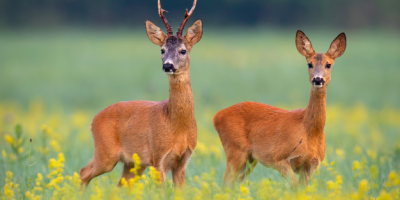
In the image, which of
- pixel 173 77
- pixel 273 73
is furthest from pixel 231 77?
pixel 173 77

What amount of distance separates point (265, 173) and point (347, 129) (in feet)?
16.3

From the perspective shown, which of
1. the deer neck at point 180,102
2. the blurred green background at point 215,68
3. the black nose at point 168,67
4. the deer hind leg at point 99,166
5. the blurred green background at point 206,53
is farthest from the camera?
the blurred green background at point 206,53

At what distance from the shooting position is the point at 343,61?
23.8 m

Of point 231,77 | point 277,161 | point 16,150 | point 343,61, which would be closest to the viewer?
point 277,161

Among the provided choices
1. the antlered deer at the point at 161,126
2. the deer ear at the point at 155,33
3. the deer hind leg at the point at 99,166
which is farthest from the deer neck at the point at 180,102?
the deer hind leg at the point at 99,166

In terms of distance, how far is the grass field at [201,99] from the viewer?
6523 mm

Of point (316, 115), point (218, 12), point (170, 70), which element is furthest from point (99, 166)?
point (218, 12)

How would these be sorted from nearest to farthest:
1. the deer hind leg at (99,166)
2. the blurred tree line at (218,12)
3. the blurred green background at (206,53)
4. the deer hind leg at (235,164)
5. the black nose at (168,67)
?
1. the black nose at (168,67)
2. the deer hind leg at (235,164)
3. the deer hind leg at (99,166)
4. the blurred green background at (206,53)
5. the blurred tree line at (218,12)

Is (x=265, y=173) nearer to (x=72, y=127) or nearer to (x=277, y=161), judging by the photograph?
(x=277, y=161)

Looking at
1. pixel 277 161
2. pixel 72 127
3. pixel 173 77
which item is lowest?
pixel 72 127

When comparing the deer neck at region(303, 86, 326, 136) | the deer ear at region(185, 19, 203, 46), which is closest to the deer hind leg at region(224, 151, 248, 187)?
the deer neck at region(303, 86, 326, 136)

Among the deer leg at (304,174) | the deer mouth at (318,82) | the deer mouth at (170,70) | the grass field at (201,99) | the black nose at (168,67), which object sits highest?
the black nose at (168,67)

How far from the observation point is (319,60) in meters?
6.75

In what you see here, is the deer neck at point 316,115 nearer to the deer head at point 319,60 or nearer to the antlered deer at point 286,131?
the antlered deer at point 286,131
